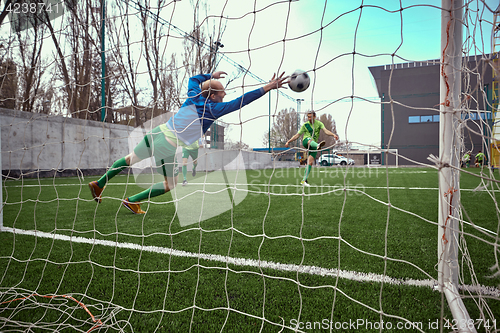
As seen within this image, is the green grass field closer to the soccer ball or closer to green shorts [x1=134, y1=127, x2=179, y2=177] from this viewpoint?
green shorts [x1=134, y1=127, x2=179, y2=177]

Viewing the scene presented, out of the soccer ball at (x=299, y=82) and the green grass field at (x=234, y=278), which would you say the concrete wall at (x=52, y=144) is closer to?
the green grass field at (x=234, y=278)

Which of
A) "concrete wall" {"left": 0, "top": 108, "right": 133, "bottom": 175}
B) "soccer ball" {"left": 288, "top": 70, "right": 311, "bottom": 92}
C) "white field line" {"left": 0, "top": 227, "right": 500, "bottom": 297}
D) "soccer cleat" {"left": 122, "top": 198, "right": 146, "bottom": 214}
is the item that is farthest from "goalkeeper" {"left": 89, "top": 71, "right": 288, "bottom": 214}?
"concrete wall" {"left": 0, "top": 108, "right": 133, "bottom": 175}

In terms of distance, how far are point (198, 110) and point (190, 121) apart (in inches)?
4.9

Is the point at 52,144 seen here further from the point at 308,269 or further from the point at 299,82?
the point at 308,269

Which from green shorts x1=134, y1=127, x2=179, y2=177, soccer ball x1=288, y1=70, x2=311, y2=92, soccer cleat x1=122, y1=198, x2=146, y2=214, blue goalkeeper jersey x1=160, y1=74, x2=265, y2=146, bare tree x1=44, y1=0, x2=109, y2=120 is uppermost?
bare tree x1=44, y1=0, x2=109, y2=120

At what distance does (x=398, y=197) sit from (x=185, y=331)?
386 centimetres

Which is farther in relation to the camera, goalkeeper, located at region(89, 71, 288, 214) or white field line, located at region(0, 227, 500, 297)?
goalkeeper, located at region(89, 71, 288, 214)

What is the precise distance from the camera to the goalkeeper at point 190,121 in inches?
74.8

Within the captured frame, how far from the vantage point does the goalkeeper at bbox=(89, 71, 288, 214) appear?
190 cm

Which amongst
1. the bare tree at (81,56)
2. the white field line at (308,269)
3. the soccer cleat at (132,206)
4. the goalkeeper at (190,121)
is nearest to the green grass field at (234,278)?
the white field line at (308,269)

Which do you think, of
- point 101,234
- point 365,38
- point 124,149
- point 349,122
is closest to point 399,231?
point 349,122

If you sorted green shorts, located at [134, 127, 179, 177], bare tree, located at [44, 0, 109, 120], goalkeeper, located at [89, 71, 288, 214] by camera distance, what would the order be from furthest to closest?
bare tree, located at [44, 0, 109, 120] → green shorts, located at [134, 127, 179, 177] → goalkeeper, located at [89, 71, 288, 214]

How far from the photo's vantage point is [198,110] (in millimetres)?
2252

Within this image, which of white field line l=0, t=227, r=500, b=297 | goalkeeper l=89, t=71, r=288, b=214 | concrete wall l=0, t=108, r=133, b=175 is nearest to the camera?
white field line l=0, t=227, r=500, b=297
